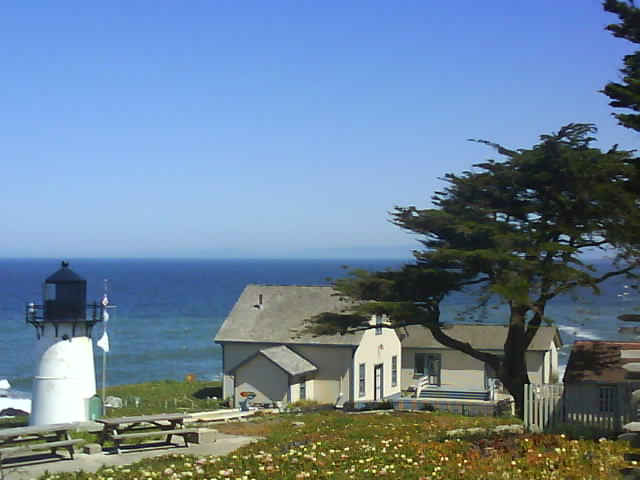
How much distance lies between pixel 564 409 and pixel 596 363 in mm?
6056

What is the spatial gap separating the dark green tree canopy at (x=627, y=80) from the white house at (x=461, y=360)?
2165 cm

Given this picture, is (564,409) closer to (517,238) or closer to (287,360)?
(517,238)

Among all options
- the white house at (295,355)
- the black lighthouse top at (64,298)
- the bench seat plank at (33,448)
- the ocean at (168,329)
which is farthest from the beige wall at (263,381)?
the bench seat plank at (33,448)

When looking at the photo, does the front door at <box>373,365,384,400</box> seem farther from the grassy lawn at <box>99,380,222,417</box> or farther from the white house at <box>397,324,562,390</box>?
the grassy lawn at <box>99,380,222,417</box>

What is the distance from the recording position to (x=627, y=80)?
2234 centimetres

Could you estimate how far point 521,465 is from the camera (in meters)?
12.8

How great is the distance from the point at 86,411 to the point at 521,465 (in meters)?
16.0

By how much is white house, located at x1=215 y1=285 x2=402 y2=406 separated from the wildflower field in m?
19.8

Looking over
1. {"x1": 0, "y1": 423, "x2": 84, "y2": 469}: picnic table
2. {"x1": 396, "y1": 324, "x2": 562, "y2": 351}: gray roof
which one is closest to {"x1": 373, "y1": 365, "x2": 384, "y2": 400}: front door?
{"x1": 396, "y1": 324, "x2": 562, "y2": 351}: gray roof

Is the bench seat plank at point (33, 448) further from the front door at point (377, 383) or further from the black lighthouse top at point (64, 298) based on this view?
the front door at point (377, 383)

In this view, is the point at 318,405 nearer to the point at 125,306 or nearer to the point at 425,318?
the point at 425,318

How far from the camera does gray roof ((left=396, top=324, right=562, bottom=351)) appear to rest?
43.3 meters

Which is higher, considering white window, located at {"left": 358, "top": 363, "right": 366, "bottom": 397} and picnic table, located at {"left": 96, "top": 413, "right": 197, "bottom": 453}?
picnic table, located at {"left": 96, "top": 413, "right": 197, "bottom": 453}

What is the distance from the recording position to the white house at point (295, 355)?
37688 mm
